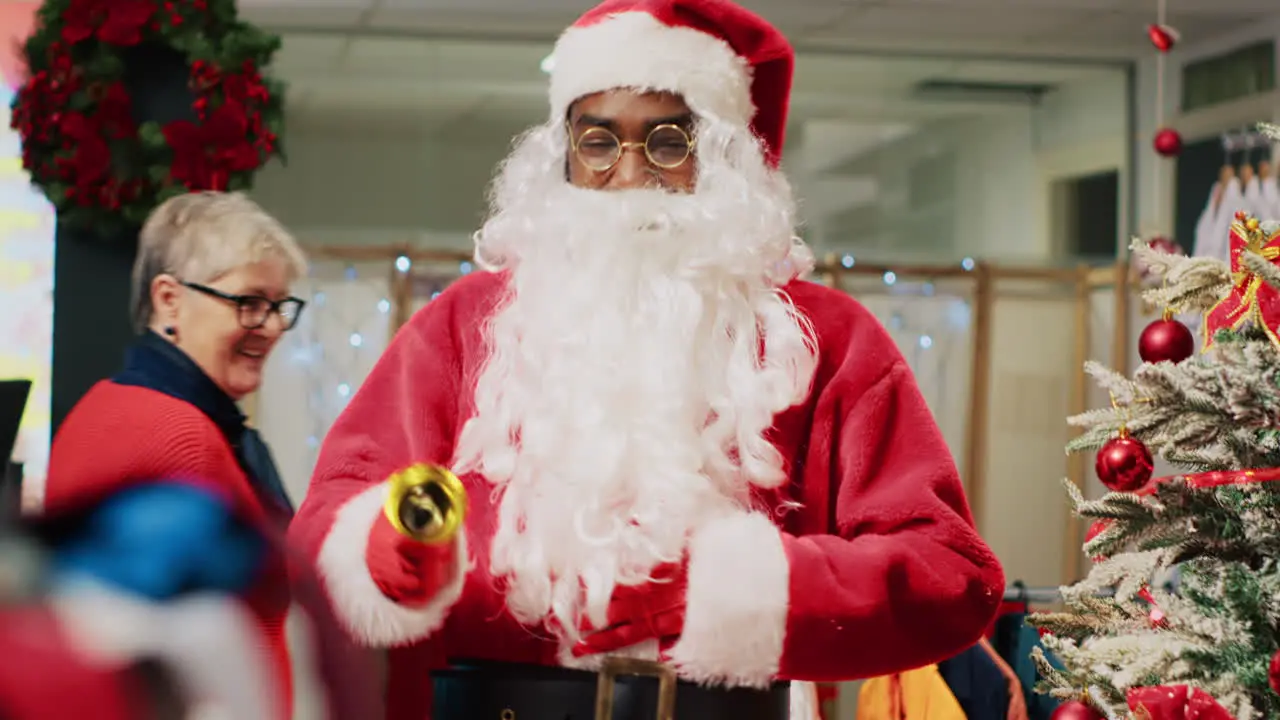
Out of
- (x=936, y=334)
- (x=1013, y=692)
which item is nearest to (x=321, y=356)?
(x=936, y=334)

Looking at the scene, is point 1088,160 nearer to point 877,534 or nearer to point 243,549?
point 877,534

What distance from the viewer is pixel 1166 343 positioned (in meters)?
1.68

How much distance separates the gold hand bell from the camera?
3.46ft

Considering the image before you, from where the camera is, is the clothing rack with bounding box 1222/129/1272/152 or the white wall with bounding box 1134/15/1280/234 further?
the white wall with bounding box 1134/15/1280/234

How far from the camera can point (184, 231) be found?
95.6 inches

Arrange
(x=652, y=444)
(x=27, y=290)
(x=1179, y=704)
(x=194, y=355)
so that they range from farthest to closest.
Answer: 1. (x=27, y=290)
2. (x=194, y=355)
3. (x=652, y=444)
4. (x=1179, y=704)

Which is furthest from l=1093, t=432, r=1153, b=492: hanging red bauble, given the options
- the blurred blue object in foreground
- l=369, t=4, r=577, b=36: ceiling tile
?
l=369, t=4, r=577, b=36: ceiling tile

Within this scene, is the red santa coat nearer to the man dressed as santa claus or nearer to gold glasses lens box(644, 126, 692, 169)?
the man dressed as santa claus

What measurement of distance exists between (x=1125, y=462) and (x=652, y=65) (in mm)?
771

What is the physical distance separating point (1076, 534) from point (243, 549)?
5.48 m

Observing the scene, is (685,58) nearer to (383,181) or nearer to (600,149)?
(600,149)

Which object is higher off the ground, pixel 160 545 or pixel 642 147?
pixel 642 147

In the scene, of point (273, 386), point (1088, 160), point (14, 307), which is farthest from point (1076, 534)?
point (14, 307)

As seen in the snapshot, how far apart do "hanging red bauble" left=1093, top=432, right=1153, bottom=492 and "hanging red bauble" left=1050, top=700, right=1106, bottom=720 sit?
26cm
